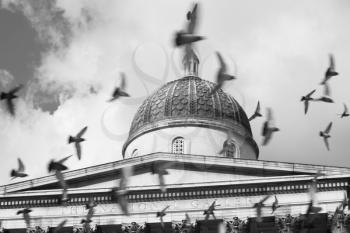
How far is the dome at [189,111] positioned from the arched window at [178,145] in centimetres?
93

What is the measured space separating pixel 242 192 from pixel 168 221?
3.74 metres

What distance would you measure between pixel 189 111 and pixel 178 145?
8.03ft

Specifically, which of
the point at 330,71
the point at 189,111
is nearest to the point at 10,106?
the point at 330,71

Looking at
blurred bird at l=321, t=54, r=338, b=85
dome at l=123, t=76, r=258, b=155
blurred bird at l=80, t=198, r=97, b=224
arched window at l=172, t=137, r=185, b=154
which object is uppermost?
dome at l=123, t=76, r=258, b=155

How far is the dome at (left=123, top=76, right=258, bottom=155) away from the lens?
148 feet

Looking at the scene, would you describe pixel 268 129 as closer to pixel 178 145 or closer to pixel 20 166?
pixel 20 166

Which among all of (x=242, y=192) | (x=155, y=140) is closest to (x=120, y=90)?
(x=242, y=192)

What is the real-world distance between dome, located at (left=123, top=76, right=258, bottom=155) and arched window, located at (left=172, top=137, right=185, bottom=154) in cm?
93

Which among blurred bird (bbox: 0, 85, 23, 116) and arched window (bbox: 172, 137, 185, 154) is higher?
arched window (bbox: 172, 137, 185, 154)

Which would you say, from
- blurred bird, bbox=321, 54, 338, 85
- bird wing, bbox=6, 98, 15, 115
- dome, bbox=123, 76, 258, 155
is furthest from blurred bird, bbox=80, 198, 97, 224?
blurred bird, bbox=321, 54, 338, 85

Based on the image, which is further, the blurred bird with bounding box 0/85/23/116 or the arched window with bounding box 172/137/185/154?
the arched window with bounding box 172/137/185/154

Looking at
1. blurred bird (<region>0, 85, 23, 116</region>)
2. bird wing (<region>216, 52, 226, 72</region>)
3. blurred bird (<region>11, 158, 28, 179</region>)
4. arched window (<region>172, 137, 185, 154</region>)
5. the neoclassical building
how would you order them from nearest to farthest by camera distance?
bird wing (<region>216, 52, 226, 72</region>) → blurred bird (<region>0, 85, 23, 116</region>) → blurred bird (<region>11, 158, 28, 179</region>) → the neoclassical building → arched window (<region>172, 137, 185, 154</region>)

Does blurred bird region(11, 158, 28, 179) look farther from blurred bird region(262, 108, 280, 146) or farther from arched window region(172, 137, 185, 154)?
arched window region(172, 137, 185, 154)

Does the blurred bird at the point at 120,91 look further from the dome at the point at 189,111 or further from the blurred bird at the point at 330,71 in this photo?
the dome at the point at 189,111
